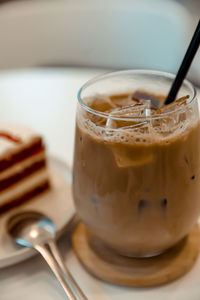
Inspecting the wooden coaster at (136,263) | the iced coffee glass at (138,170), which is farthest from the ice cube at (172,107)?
the wooden coaster at (136,263)

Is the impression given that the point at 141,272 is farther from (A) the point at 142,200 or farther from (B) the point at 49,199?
(B) the point at 49,199

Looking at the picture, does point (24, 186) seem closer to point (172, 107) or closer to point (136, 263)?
point (136, 263)

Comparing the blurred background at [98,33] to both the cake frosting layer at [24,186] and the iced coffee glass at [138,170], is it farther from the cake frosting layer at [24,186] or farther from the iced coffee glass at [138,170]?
the iced coffee glass at [138,170]

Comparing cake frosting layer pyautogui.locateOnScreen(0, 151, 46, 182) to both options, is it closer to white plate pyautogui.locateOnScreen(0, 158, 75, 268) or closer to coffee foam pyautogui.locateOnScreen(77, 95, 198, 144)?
white plate pyautogui.locateOnScreen(0, 158, 75, 268)

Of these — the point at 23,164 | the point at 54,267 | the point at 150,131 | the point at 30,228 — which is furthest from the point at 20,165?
the point at 150,131

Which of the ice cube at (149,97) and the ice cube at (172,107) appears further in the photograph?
the ice cube at (149,97)

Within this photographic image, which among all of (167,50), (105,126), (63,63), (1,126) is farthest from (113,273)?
(63,63)
